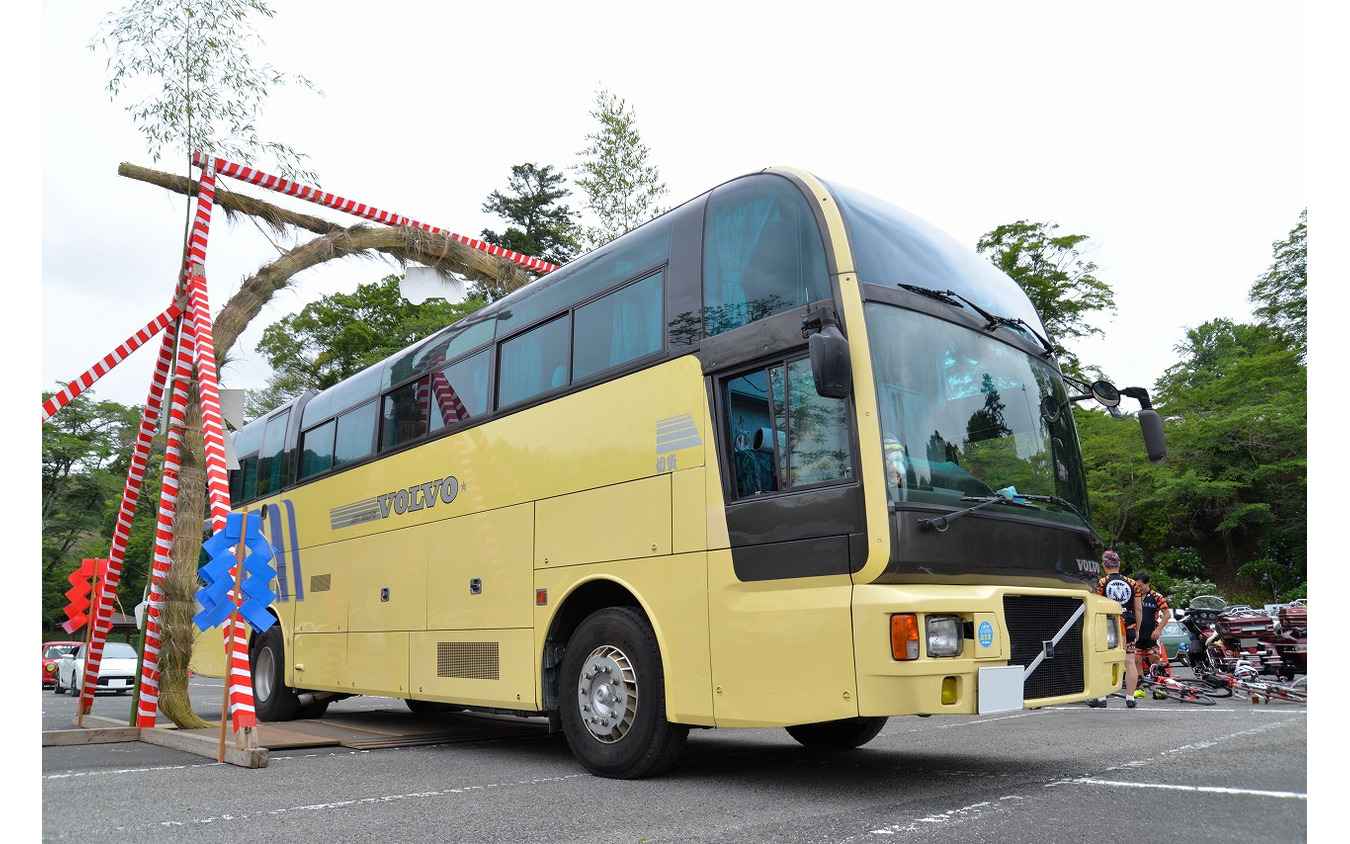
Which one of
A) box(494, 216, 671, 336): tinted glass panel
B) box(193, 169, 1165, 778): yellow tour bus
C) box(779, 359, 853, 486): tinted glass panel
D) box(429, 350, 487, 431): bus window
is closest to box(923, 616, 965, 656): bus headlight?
box(193, 169, 1165, 778): yellow tour bus

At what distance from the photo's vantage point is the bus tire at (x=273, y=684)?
11.6 metres

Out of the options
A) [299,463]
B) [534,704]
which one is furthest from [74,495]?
[534,704]

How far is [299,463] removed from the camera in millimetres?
11922

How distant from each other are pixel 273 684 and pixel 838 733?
7.26 meters

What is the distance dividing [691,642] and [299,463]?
7.41 meters

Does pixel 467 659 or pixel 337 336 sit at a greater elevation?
pixel 337 336

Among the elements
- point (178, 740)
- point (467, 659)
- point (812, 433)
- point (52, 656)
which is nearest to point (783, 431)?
point (812, 433)

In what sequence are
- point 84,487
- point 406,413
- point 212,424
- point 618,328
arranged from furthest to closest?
1. point 84,487
2. point 406,413
3. point 212,424
4. point 618,328

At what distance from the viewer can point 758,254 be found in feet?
20.8

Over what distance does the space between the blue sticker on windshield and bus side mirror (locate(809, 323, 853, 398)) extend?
1.45 m

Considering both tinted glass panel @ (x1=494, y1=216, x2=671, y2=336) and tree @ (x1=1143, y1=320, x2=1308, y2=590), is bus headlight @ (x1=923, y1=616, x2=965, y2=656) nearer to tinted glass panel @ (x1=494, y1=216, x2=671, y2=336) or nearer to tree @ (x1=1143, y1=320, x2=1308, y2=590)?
tinted glass panel @ (x1=494, y1=216, x2=671, y2=336)

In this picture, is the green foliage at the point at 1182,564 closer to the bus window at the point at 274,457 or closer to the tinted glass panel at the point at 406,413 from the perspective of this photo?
the bus window at the point at 274,457

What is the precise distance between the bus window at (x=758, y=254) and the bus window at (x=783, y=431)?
0.43m

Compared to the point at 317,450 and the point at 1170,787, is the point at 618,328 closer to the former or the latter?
the point at 1170,787
